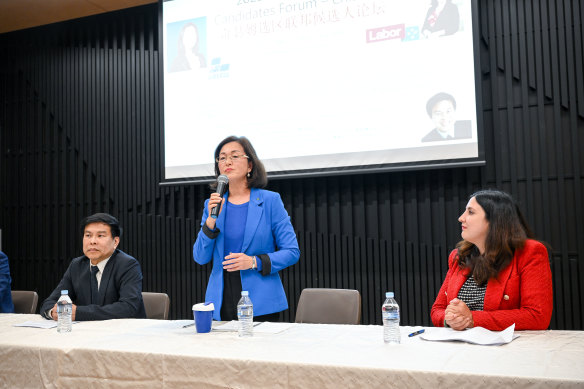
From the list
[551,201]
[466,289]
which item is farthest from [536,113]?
[466,289]

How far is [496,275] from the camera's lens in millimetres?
2154

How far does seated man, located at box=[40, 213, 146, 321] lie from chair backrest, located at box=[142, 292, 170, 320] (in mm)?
177

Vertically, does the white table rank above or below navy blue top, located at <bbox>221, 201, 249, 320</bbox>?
below

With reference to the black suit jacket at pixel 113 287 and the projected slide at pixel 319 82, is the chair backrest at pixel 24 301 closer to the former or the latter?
the black suit jacket at pixel 113 287

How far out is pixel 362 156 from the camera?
4.05 m

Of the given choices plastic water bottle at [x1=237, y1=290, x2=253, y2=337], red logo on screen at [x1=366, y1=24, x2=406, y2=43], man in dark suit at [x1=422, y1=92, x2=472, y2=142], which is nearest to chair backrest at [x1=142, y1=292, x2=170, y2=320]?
plastic water bottle at [x1=237, y1=290, x2=253, y2=337]

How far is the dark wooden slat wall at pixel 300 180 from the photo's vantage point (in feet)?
12.5

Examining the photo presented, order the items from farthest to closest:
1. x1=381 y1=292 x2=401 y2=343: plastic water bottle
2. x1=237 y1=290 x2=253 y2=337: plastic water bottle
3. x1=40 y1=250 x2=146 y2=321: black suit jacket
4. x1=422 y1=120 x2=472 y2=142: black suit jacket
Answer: x1=422 y1=120 x2=472 y2=142: black suit jacket → x1=40 y1=250 x2=146 y2=321: black suit jacket → x1=237 y1=290 x2=253 y2=337: plastic water bottle → x1=381 y1=292 x2=401 y2=343: plastic water bottle

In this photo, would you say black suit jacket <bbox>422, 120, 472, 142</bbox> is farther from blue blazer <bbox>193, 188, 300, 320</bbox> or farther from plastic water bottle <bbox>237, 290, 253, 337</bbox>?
plastic water bottle <bbox>237, 290, 253, 337</bbox>

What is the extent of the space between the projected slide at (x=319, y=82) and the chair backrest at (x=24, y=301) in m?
1.65

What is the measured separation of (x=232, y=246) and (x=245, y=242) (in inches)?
3.2

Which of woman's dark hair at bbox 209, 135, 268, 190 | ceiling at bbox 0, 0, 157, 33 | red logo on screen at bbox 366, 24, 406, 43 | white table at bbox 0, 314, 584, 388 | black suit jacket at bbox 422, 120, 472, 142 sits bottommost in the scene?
white table at bbox 0, 314, 584, 388

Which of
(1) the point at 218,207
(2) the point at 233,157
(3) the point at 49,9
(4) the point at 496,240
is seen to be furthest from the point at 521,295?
(3) the point at 49,9

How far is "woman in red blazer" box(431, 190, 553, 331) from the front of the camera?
2000mm
